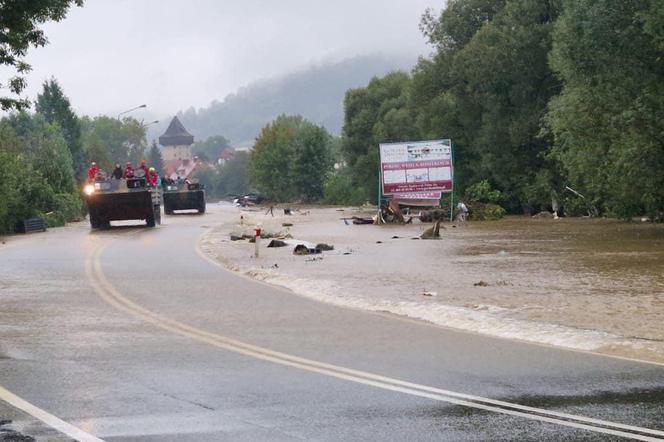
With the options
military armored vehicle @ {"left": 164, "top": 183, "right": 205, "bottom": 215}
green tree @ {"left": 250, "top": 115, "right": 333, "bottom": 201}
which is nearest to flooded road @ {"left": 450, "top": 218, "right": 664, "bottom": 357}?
military armored vehicle @ {"left": 164, "top": 183, "right": 205, "bottom": 215}

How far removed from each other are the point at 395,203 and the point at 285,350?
113 feet

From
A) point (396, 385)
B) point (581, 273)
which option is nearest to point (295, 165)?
point (581, 273)

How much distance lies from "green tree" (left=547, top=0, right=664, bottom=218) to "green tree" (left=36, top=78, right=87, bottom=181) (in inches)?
3957

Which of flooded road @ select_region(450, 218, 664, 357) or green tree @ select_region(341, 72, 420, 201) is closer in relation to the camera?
flooded road @ select_region(450, 218, 664, 357)

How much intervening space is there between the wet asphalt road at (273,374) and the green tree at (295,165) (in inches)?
3840

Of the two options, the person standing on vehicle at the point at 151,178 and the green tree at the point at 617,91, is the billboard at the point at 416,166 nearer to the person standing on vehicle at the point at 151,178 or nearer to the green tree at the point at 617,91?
the green tree at the point at 617,91

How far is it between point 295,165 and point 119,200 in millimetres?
73882

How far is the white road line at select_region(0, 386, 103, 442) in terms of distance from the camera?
6.86 meters

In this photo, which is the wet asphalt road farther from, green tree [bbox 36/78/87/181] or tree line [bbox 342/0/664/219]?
green tree [bbox 36/78/87/181]

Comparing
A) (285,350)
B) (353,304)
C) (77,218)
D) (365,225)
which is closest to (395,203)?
(365,225)

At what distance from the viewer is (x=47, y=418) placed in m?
7.46

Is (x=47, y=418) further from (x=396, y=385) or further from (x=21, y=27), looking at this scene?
(x=21, y=27)

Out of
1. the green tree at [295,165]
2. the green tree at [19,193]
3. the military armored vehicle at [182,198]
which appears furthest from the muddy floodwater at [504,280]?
the green tree at [295,165]

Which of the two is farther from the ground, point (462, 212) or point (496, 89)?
point (496, 89)
